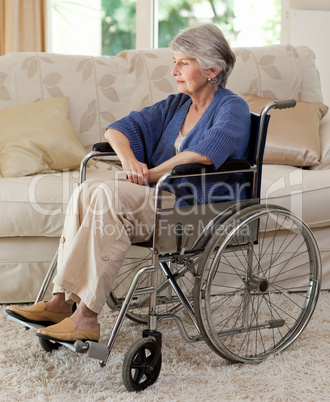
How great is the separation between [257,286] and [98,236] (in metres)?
0.53

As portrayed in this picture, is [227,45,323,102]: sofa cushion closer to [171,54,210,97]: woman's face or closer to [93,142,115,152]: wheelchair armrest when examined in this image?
[171,54,210,97]: woman's face

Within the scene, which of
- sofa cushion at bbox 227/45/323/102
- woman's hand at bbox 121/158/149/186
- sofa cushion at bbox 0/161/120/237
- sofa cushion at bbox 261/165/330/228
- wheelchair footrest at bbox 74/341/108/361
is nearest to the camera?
wheelchair footrest at bbox 74/341/108/361

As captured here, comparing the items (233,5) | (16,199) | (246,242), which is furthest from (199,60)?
(233,5)

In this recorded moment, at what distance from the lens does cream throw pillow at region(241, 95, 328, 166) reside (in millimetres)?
2598

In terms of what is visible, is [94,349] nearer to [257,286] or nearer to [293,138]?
[257,286]

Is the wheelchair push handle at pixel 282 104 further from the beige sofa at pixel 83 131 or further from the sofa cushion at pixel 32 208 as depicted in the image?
the sofa cushion at pixel 32 208

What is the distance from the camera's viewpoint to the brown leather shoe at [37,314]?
168 centimetres

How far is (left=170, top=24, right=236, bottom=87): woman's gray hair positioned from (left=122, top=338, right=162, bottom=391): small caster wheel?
2.89 feet

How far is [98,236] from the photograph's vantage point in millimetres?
1610

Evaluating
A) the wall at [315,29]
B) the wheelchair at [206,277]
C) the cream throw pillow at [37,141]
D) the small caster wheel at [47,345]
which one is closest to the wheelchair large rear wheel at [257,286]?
the wheelchair at [206,277]

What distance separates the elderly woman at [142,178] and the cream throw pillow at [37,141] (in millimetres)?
572

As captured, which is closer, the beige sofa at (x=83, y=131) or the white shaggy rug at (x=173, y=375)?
the white shaggy rug at (x=173, y=375)

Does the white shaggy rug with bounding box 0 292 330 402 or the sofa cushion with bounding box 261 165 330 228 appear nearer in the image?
the white shaggy rug with bounding box 0 292 330 402

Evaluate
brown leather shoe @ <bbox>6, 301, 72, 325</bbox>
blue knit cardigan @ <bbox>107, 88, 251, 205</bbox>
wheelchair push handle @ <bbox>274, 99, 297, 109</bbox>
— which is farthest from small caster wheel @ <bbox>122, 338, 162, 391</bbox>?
wheelchair push handle @ <bbox>274, 99, 297, 109</bbox>
